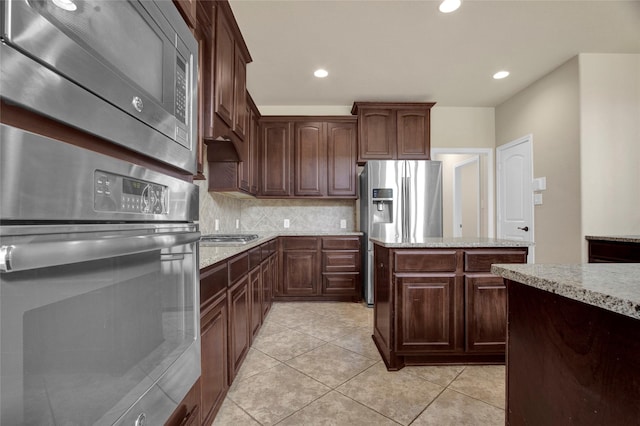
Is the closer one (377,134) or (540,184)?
(540,184)

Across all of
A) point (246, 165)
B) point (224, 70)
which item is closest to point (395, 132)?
point (246, 165)

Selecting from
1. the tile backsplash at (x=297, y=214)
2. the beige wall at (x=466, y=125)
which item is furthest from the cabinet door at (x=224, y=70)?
the beige wall at (x=466, y=125)

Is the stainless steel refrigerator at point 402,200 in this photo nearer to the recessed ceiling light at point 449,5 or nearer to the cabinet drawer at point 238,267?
the recessed ceiling light at point 449,5

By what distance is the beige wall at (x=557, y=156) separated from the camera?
2971 mm

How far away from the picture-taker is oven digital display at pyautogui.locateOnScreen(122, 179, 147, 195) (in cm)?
52

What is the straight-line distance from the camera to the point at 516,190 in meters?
3.83

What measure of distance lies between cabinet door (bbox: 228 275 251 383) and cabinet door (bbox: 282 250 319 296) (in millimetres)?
1493

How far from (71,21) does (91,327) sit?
0.47 metres

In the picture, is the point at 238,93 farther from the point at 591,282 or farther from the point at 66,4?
the point at 591,282

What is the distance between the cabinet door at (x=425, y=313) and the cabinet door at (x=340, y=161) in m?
2.10

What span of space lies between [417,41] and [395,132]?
4.34ft

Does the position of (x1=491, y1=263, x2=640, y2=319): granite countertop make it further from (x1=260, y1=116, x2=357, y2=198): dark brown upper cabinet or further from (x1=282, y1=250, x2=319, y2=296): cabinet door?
(x1=260, y1=116, x2=357, y2=198): dark brown upper cabinet

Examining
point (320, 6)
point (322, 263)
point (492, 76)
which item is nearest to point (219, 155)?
point (320, 6)

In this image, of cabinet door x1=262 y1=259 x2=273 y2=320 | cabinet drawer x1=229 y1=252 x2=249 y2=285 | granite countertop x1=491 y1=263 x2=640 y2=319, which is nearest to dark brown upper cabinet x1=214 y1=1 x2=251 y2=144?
cabinet drawer x1=229 y1=252 x2=249 y2=285
